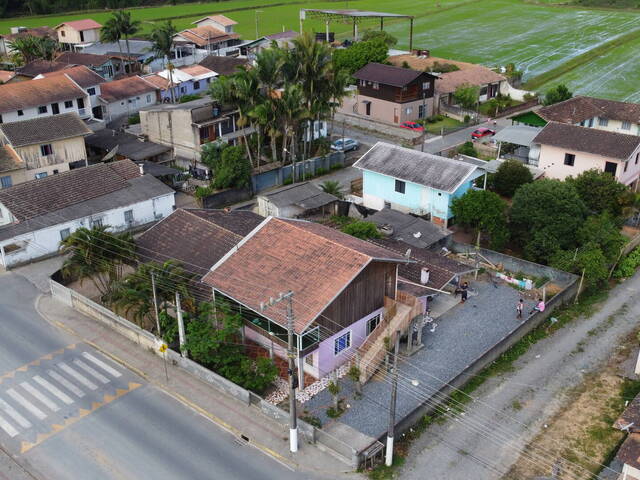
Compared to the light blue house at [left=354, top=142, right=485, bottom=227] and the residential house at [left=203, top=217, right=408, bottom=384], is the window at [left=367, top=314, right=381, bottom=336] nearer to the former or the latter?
the residential house at [left=203, top=217, right=408, bottom=384]

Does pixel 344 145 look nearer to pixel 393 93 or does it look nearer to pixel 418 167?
pixel 393 93

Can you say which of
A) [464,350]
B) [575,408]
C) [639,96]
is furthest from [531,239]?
[639,96]

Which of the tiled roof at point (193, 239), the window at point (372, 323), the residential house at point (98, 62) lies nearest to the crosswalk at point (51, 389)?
the tiled roof at point (193, 239)

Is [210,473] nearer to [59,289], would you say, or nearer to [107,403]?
[107,403]

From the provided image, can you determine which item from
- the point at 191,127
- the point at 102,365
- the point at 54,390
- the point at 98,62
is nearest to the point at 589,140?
the point at 191,127

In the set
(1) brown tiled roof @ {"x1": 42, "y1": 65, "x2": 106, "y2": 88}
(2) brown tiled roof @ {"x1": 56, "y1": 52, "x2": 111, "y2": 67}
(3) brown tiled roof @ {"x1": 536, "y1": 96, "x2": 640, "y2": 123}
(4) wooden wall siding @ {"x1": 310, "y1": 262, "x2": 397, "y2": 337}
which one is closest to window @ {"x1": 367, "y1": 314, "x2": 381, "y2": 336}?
(4) wooden wall siding @ {"x1": 310, "y1": 262, "x2": 397, "y2": 337}

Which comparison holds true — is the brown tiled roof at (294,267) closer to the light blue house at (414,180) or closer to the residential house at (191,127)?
the light blue house at (414,180)
